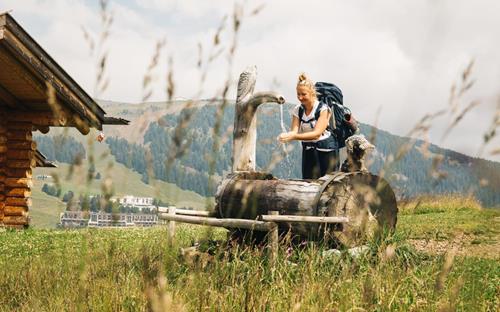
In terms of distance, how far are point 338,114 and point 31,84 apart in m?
10.1

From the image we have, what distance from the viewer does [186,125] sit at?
6.17 feet

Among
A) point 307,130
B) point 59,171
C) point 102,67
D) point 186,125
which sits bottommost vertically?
point 59,171

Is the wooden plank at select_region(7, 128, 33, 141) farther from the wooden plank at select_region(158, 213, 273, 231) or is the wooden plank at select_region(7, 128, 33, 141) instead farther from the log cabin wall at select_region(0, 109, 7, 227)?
the wooden plank at select_region(158, 213, 273, 231)

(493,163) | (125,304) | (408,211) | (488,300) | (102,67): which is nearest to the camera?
(493,163)

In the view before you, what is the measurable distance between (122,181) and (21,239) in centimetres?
1150

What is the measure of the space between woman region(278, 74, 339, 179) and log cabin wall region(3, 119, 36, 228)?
12.0 meters

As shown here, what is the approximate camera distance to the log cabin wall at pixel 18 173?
16312 millimetres

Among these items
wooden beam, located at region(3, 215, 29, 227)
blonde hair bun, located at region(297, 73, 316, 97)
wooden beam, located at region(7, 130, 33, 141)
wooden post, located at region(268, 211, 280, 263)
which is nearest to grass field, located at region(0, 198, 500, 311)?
wooden post, located at region(268, 211, 280, 263)

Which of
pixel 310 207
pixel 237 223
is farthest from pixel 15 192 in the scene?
pixel 310 207

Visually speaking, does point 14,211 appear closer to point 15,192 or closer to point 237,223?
point 15,192

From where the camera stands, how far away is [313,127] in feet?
22.2

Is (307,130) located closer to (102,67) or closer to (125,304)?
(125,304)

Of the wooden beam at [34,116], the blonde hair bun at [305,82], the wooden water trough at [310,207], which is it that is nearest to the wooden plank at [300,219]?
the wooden water trough at [310,207]

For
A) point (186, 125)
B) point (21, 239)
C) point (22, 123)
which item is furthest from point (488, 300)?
point (22, 123)
